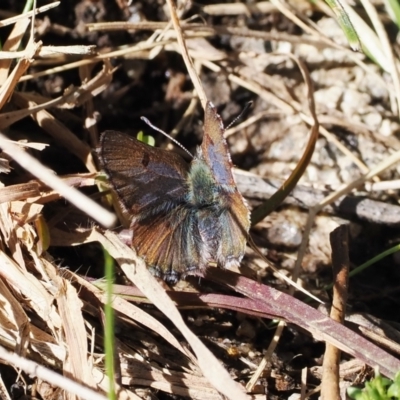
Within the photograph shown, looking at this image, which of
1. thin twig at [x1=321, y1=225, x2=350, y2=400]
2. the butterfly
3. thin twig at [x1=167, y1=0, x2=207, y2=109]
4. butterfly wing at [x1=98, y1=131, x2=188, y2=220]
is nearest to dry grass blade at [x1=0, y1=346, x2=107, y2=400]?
the butterfly

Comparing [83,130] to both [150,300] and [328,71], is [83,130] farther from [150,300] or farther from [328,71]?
[328,71]

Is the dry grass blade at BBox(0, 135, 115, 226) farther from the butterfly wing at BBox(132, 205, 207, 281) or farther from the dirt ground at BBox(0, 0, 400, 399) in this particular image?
the dirt ground at BBox(0, 0, 400, 399)

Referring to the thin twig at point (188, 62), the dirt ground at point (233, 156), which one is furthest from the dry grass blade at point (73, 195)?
the thin twig at point (188, 62)

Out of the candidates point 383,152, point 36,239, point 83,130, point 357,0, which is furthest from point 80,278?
point 357,0

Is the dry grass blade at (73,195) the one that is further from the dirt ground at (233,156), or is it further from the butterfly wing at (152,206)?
the dirt ground at (233,156)

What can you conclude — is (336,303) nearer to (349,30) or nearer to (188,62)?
(349,30)

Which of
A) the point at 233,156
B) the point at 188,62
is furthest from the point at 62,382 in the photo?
the point at 233,156

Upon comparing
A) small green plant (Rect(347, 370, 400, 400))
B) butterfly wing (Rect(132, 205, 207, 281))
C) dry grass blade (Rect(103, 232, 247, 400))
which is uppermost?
butterfly wing (Rect(132, 205, 207, 281))
